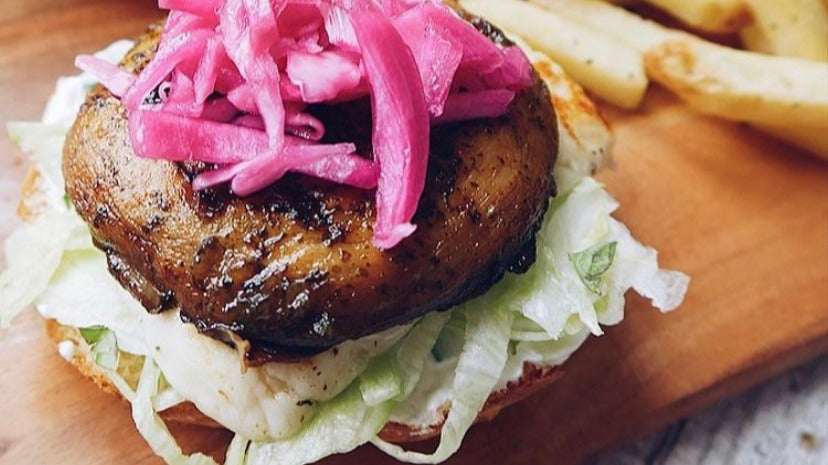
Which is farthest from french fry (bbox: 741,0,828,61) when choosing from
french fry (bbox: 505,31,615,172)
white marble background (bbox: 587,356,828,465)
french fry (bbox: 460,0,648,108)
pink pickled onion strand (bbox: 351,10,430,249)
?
pink pickled onion strand (bbox: 351,10,430,249)

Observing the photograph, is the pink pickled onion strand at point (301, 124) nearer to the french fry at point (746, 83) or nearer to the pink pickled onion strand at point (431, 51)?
the pink pickled onion strand at point (431, 51)

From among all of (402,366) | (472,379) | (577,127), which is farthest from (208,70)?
(577,127)

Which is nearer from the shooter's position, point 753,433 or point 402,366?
point 402,366

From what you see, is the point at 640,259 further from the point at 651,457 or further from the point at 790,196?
the point at 790,196

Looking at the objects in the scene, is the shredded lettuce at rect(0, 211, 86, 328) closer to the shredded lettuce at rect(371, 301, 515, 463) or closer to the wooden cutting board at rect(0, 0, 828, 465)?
the wooden cutting board at rect(0, 0, 828, 465)

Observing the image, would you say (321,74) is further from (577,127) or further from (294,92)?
(577,127)

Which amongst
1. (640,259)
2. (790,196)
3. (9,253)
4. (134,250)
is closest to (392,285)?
(134,250)
